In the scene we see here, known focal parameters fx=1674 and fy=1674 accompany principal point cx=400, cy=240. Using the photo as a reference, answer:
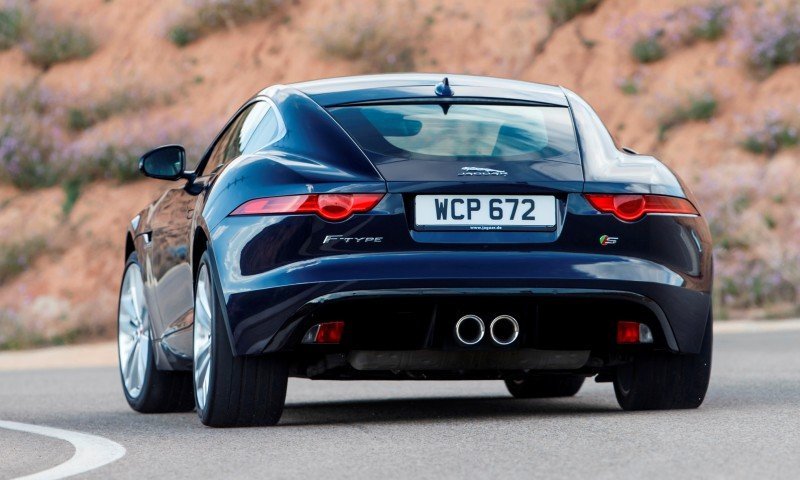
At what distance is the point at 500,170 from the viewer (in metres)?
7.00

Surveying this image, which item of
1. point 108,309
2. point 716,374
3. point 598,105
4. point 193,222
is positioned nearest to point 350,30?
point 598,105

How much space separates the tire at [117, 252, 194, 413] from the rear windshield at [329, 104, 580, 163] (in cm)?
221

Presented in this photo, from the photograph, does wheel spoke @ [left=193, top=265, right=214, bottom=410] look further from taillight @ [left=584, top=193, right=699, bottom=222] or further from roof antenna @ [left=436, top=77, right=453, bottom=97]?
taillight @ [left=584, top=193, right=699, bottom=222]

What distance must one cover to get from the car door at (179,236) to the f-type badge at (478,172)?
138cm

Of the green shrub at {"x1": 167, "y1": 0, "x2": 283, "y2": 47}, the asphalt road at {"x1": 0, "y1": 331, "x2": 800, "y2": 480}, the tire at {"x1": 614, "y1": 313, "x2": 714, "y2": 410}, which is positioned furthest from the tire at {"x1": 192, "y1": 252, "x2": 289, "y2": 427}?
the green shrub at {"x1": 167, "y1": 0, "x2": 283, "y2": 47}

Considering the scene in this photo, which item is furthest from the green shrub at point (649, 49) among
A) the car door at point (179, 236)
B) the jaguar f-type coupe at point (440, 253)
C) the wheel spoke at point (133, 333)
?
the jaguar f-type coupe at point (440, 253)

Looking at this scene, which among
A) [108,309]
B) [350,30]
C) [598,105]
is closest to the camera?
[108,309]

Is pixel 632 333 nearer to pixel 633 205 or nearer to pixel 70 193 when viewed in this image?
pixel 633 205

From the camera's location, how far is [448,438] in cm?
674

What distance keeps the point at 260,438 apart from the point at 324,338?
0.49m

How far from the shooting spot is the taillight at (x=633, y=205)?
7023 millimetres

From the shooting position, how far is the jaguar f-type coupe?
6.85m

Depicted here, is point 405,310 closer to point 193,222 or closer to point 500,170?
point 500,170

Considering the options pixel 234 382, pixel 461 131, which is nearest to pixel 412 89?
pixel 461 131
